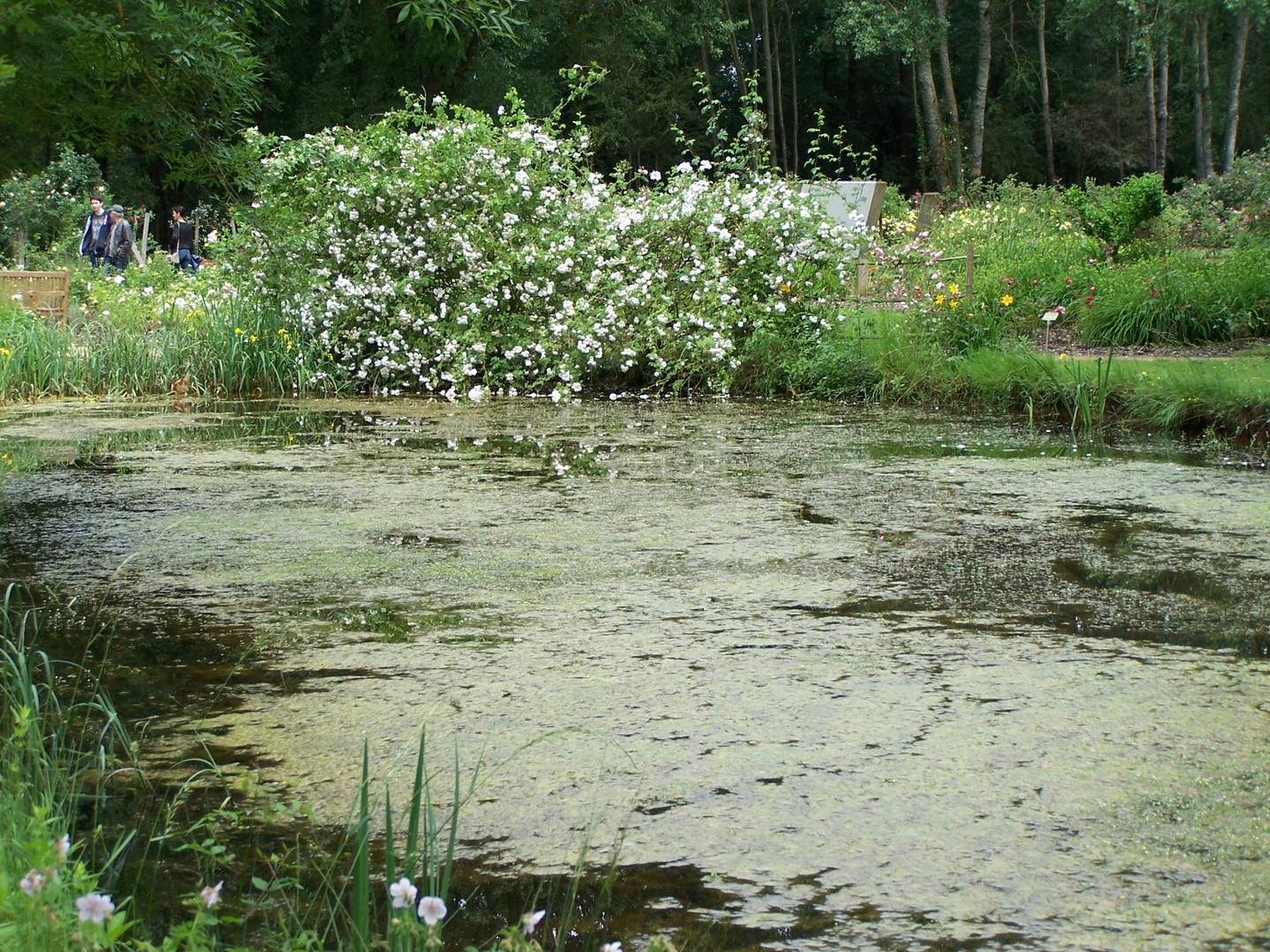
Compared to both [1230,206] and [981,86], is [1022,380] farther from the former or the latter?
[981,86]

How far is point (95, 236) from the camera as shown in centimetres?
1390

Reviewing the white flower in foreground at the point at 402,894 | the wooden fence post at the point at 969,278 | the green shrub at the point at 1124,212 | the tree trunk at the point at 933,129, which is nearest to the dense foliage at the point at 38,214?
the wooden fence post at the point at 969,278

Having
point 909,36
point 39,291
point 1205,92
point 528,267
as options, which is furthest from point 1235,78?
point 39,291

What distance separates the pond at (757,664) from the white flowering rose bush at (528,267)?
3281 millimetres

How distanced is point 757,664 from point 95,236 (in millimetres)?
13020

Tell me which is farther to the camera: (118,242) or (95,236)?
(95,236)

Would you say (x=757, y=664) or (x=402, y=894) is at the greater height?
(x=402, y=894)

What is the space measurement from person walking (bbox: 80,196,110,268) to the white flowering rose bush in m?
5.70

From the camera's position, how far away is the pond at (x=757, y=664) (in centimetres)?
186

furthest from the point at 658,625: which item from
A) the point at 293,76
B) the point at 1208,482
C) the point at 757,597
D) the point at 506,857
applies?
the point at 293,76

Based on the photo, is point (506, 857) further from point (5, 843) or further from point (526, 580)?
point (526, 580)

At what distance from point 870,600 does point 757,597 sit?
0.29 meters

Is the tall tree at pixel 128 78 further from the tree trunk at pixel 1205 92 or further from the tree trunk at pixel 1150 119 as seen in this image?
the tree trunk at pixel 1150 119

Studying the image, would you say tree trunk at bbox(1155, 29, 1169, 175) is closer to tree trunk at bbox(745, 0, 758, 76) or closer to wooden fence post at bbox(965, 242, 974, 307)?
tree trunk at bbox(745, 0, 758, 76)
